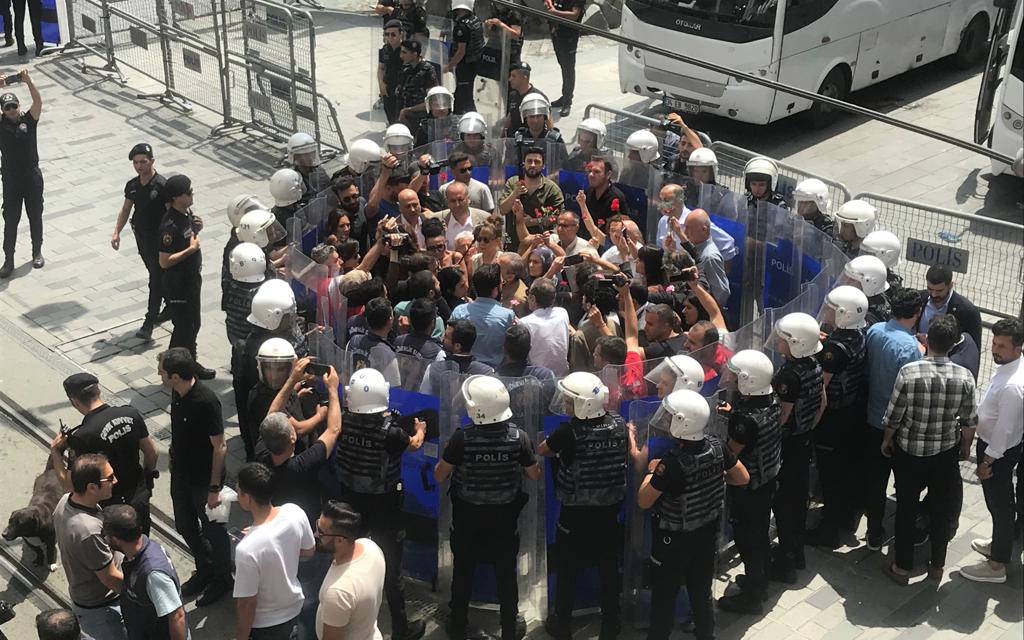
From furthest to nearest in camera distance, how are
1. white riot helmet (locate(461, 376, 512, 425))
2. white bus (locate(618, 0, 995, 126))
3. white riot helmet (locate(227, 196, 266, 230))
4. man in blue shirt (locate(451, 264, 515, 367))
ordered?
white bus (locate(618, 0, 995, 126))
white riot helmet (locate(227, 196, 266, 230))
man in blue shirt (locate(451, 264, 515, 367))
white riot helmet (locate(461, 376, 512, 425))

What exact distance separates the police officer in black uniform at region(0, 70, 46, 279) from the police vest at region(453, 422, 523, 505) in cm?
662

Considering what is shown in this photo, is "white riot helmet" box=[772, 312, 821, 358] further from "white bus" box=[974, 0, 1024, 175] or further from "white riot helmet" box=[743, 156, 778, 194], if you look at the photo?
"white bus" box=[974, 0, 1024, 175]

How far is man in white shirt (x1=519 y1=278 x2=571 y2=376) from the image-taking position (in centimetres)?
782

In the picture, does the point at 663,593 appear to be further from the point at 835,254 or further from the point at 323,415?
the point at 835,254

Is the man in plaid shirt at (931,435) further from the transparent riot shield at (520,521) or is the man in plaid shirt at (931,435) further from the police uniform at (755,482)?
the transparent riot shield at (520,521)

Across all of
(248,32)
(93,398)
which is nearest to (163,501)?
(93,398)

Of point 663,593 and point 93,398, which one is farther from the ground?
point 93,398

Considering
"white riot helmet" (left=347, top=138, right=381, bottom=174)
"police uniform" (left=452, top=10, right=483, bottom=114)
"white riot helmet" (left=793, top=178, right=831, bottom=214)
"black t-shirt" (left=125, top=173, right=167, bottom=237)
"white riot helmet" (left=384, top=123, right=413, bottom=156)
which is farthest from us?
"police uniform" (left=452, top=10, right=483, bottom=114)

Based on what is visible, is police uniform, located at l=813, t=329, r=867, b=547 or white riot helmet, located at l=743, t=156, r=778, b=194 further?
white riot helmet, located at l=743, t=156, r=778, b=194

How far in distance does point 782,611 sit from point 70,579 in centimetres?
408

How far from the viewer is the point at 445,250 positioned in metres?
9.20

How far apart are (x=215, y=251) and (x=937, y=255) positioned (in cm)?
682

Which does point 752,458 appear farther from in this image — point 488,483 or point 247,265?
point 247,265

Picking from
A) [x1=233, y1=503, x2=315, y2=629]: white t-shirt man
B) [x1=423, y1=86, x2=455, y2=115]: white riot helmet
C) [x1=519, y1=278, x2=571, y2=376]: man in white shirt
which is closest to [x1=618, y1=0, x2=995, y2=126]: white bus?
[x1=423, y1=86, x2=455, y2=115]: white riot helmet
